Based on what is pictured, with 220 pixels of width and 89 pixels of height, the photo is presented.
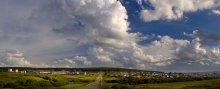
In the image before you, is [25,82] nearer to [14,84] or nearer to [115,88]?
[14,84]

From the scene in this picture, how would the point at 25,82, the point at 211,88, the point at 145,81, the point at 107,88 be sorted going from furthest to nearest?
the point at 145,81 → the point at 25,82 → the point at 211,88 → the point at 107,88

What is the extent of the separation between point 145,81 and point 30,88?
78.1 metres

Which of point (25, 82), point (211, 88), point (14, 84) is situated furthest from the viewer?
point (25, 82)

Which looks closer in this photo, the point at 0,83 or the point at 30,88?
the point at 30,88

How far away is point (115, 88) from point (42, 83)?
5393cm

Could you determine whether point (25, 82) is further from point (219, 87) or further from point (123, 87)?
point (219, 87)

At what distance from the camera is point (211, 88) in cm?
13138

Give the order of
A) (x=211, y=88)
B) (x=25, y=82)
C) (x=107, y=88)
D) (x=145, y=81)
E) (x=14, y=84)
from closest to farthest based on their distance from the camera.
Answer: (x=107, y=88) → (x=211, y=88) → (x=14, y=84) → (x=25, y=82) → (x=145, y=81)

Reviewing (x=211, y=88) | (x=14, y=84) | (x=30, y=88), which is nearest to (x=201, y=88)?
(x=211, y=88)

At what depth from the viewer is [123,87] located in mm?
118500

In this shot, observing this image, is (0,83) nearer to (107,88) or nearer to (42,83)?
(42,83)

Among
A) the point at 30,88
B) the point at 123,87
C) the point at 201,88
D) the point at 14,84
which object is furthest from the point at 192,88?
the point at 14,84

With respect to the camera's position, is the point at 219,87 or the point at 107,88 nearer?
the point at 107,88

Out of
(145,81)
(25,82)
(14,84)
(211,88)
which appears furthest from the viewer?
(145,81)
